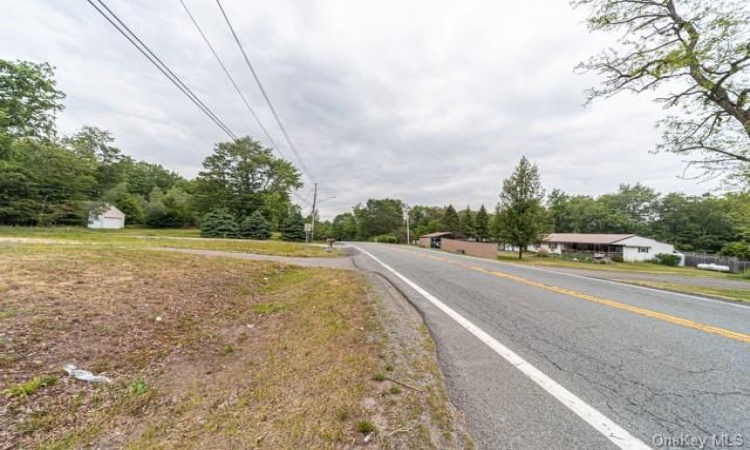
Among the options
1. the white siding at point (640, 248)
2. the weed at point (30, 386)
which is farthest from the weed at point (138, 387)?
the white siding at point (640, 248)

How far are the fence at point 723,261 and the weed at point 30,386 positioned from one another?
140 ft

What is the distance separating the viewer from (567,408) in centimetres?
204

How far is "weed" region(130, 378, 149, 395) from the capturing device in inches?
97.0

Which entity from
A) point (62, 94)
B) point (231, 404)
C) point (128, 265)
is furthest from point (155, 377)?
point (62, 94)

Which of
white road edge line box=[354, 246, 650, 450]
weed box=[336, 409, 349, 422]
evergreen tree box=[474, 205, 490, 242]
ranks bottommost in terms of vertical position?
weed box=[336, 409, 349, 422]

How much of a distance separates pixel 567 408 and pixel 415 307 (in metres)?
3.04

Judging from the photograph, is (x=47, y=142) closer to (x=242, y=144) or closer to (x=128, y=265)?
(x=242, y=144)

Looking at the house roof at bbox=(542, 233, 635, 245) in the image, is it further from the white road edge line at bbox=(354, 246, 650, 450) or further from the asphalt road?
the white road edge line at bbox=(354, 246, 650, 450)

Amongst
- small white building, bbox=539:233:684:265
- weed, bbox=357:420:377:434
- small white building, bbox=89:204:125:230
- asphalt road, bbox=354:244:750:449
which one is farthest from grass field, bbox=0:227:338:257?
small white building, bbox=539:233:684:265

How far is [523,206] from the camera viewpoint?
2350 centimetres

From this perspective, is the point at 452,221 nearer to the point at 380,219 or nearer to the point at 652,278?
the point at 380,219

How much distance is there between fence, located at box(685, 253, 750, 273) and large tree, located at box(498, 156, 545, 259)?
66.3ft

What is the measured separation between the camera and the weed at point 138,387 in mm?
2464

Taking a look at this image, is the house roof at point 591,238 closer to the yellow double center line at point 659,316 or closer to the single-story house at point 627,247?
the single-story house at point 627,247
